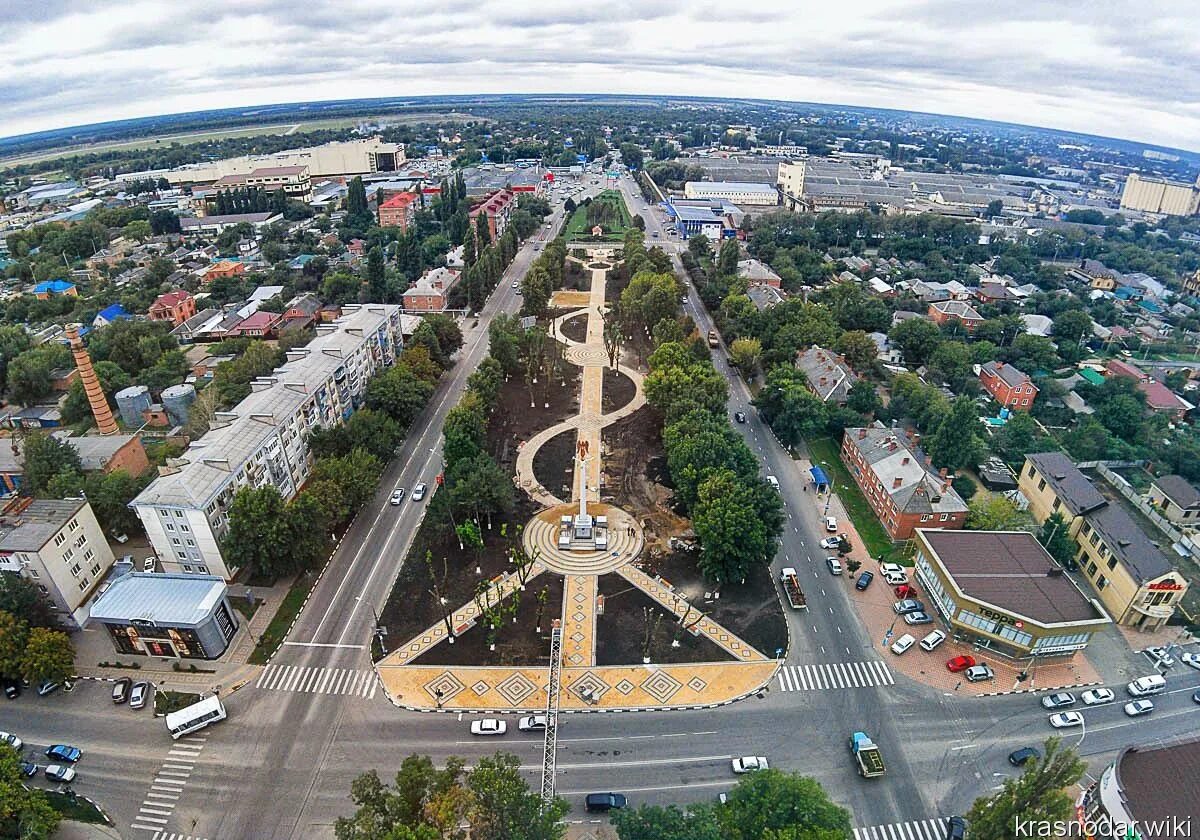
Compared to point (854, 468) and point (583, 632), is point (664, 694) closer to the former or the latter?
point (583, 632)

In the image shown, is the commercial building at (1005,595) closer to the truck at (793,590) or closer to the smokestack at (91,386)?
the truck at (793,590)

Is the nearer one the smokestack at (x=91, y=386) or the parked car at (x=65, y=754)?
the parked car at (x=65, y=754)

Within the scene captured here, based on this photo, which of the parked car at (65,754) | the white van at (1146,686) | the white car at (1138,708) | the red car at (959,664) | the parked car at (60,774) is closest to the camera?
the parked car at (60,774)

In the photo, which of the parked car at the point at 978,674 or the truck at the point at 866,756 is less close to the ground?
the truck at the point at 866,756

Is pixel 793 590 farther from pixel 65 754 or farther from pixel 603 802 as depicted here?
pixel 65 754

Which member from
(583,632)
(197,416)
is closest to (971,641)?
(583,632)

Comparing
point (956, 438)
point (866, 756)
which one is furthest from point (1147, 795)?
point (956, 438)

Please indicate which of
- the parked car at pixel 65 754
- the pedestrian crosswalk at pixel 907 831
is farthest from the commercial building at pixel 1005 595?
the parked car at pixel 65 754

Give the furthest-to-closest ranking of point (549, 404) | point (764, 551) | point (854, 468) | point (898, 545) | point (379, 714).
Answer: point (549, 404), point (854, 468), point (898, 545), point (764, 551), point (379, 714)
